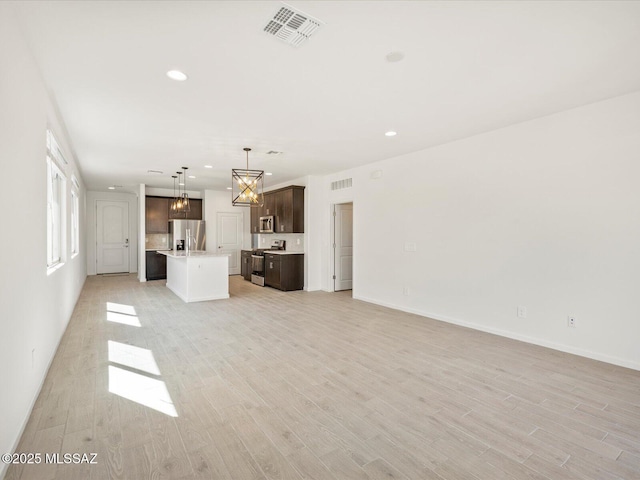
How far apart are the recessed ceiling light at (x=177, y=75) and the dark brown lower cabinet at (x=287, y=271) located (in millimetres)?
5125

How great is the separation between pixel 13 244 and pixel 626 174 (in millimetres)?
5331

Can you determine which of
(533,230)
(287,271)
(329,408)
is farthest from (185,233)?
(533,230)

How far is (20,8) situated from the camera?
2.02 metres

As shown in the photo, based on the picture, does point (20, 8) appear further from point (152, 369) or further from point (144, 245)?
point (144, 245)

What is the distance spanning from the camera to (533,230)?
4.00 meters

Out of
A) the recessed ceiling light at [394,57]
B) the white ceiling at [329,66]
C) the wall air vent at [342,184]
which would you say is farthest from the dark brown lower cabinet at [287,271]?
the recessed ceiling light at [394,57]

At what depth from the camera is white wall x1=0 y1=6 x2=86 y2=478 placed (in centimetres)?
189

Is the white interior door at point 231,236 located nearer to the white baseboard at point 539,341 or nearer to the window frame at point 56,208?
the window frame at point 56,208

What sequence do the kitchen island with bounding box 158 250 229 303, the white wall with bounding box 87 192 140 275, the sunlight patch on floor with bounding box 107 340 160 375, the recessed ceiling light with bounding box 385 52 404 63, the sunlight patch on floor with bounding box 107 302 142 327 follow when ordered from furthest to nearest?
the white wall with bounding box 87 192 140 275
the kitchen island with bounding box 158 250 229 303
the sunlight patch on floor with bounding box 107 302 142 327
the sunlight patch on floor with bounding box 107 340 160 375
the recessed ceiling light with bounding box 385 52 404 63

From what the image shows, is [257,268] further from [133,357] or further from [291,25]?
[291,25]

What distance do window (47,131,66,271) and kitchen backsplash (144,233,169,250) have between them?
5703 mm

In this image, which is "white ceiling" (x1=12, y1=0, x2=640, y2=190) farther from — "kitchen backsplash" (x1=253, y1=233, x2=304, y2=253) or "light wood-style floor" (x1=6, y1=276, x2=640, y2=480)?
"kitchen backsplash" (x1=253, y1=233, x2=304, y2=253)

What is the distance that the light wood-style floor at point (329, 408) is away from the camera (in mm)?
1903

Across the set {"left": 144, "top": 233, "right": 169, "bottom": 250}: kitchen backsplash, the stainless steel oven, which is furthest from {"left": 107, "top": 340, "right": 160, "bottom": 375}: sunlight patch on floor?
{"left": 144, "top": 233, "right": 169, "bottom": 250}: kitchen backsplash
